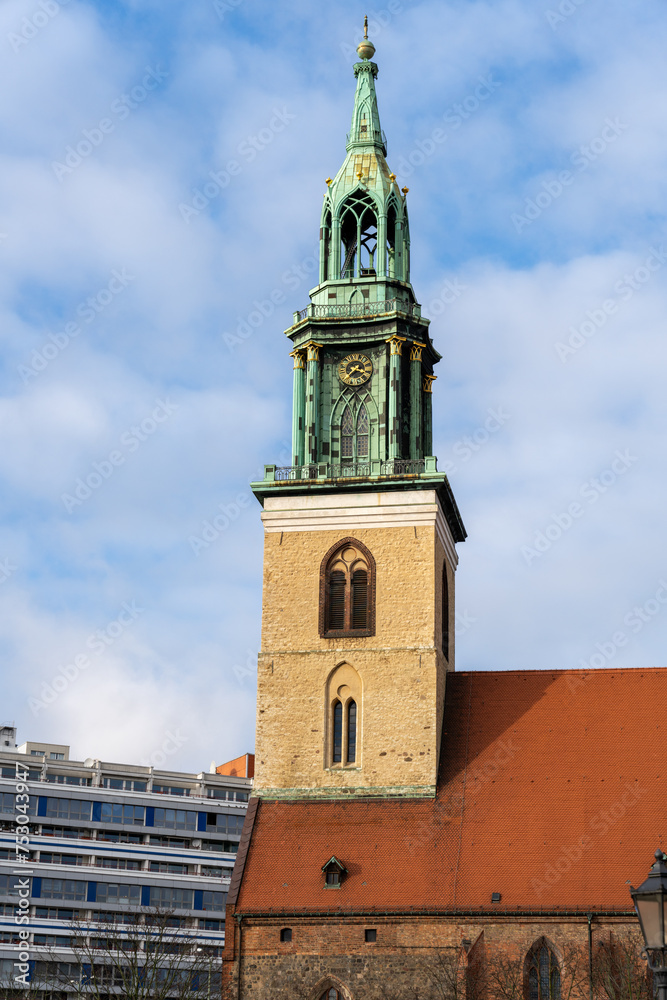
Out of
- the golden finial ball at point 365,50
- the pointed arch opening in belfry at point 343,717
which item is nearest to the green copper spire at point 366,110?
the golden finial ball at point 365,50

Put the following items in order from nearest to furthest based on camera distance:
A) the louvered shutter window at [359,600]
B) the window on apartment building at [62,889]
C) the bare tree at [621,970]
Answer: the bare tree at [621,970], the louvered shutter window at [359,600], the window on apartment building at [62,889]

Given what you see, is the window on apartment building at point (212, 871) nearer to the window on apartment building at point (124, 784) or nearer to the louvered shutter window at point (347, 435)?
the window on apartment building at point (124, 784)

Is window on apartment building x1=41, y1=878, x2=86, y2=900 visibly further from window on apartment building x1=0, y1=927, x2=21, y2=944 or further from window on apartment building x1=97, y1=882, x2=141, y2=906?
window on apartment building x1=0, y1=927, x2=21, y2=944

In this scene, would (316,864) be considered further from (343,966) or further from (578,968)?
(578,968)

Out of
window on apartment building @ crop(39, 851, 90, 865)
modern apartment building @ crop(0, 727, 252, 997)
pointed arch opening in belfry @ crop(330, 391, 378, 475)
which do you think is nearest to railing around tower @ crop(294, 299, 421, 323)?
pointed arch opening in belfry @ crop(330, 391, 378, 475)

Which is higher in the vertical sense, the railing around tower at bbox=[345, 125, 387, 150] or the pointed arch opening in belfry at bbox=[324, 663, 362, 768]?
the railing around tower at bbox=[345, 125, 387, 150]

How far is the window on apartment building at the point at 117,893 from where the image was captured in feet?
268

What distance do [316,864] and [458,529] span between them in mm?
13163

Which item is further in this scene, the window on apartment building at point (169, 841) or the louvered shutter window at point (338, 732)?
the window on apartment building at point (169, 841)

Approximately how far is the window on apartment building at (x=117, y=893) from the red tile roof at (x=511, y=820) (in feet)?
136

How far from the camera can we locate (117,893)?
82.2 meters

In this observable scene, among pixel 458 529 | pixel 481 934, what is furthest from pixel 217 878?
pixel 481 934

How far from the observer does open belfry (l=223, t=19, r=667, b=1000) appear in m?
39.9

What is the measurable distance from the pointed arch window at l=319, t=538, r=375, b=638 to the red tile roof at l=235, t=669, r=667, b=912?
4018mm
